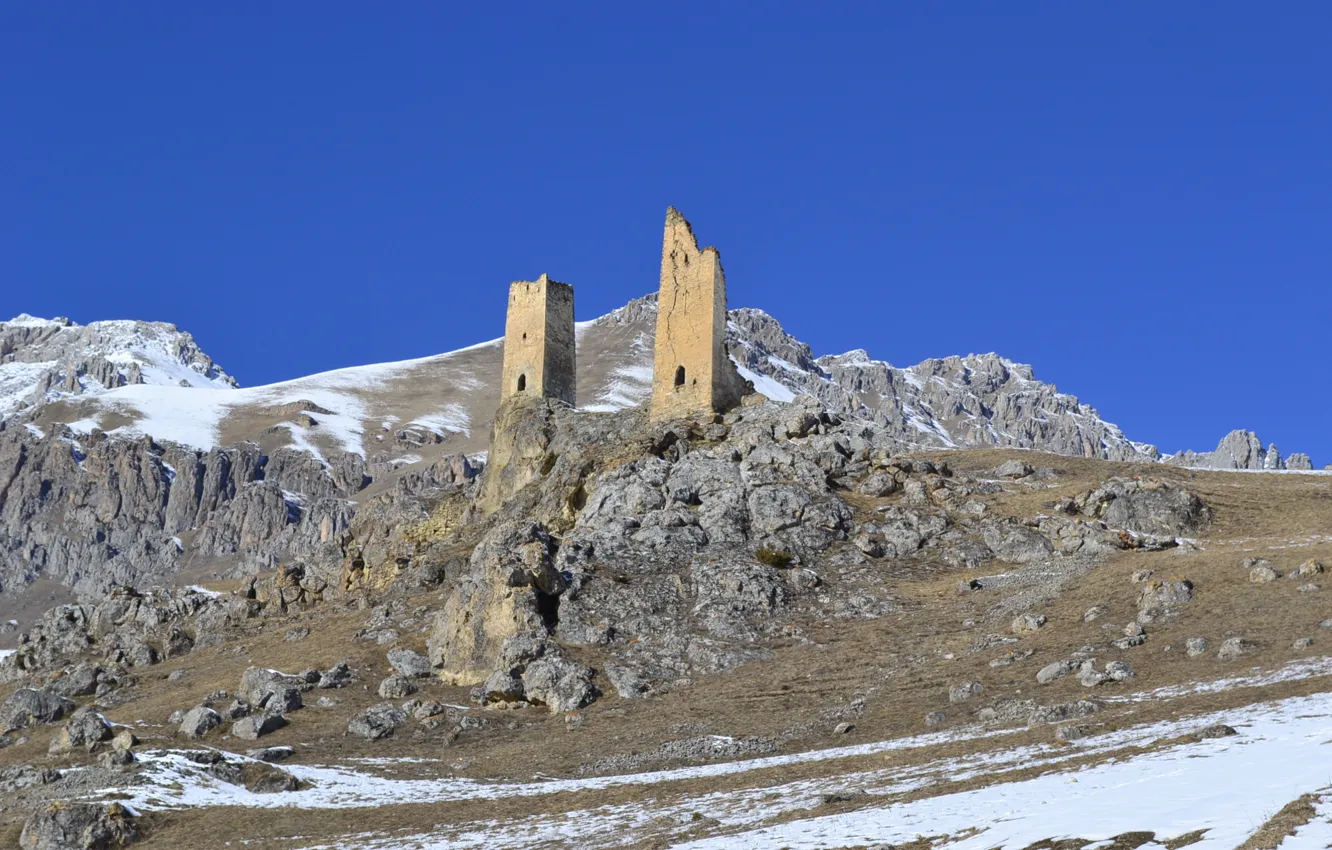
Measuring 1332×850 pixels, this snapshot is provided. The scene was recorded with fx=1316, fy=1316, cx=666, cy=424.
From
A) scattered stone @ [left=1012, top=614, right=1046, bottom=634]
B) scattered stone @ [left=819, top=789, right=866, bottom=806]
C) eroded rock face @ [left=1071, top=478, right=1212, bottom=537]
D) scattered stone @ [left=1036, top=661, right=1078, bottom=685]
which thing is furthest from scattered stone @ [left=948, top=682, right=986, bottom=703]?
eroded rock face @ [left=1071, top=478, right=1212, bottom=537]

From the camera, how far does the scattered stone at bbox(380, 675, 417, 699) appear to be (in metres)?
45.0

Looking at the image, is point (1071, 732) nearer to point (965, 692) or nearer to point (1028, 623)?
point (965, 692)

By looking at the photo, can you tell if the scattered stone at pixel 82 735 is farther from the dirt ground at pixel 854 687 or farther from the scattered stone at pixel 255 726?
the scattered stone at pixel 255 726

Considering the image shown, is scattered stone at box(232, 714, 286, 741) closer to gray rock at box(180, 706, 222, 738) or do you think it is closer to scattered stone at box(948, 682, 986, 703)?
gray rock at box(180, 706, 222, 738)

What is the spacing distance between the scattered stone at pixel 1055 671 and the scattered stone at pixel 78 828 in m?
23.0

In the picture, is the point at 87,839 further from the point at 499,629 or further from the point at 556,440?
the point at 556,440

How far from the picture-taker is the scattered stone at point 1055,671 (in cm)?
3500

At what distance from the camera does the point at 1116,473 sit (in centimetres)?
Answer: 5984

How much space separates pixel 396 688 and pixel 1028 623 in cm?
2114

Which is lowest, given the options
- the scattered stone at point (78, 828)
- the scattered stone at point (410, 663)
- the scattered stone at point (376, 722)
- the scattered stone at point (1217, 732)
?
the scattered stone at point (78, 828)

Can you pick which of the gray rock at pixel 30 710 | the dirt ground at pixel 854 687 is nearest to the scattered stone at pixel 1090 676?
the dirt ground at pixel 854 687

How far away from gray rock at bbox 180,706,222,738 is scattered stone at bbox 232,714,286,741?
0.68m

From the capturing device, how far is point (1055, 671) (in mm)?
35125

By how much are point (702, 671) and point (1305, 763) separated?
2484cm
